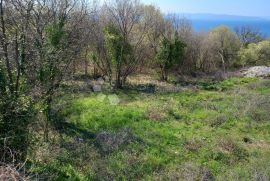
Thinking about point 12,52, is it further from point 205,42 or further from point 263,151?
point 205,42

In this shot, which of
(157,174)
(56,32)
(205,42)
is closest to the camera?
(157,174)

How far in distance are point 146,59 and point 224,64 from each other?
556 inches

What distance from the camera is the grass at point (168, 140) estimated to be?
12.1 m

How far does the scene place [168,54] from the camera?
34.9 meters

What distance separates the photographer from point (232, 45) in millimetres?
47938

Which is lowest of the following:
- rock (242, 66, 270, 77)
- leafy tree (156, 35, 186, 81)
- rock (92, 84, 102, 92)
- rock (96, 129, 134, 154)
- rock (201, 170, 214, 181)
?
rock (242, 66, 270, 77)

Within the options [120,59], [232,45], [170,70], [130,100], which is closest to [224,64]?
[232,45]

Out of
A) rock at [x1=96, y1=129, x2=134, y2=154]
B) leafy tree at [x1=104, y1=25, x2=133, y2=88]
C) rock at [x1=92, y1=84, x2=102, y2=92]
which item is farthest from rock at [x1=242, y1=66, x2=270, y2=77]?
rock at [x1=96, y1=129, x2=134, y2=154]

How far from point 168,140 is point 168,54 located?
20.2m

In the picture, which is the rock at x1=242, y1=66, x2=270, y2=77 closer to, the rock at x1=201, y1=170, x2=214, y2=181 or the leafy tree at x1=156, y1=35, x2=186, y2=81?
the leafy tree at x1=156, y1=35, x2=186, y2=81

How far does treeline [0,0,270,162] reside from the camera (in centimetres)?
1165

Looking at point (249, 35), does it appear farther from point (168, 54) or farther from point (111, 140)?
point (111, 140)

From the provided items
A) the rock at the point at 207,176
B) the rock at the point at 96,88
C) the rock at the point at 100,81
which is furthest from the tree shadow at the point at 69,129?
the rock at the point at 100,81

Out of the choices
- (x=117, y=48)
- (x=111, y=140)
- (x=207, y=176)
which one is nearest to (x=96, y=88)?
(x=117, y=48)
